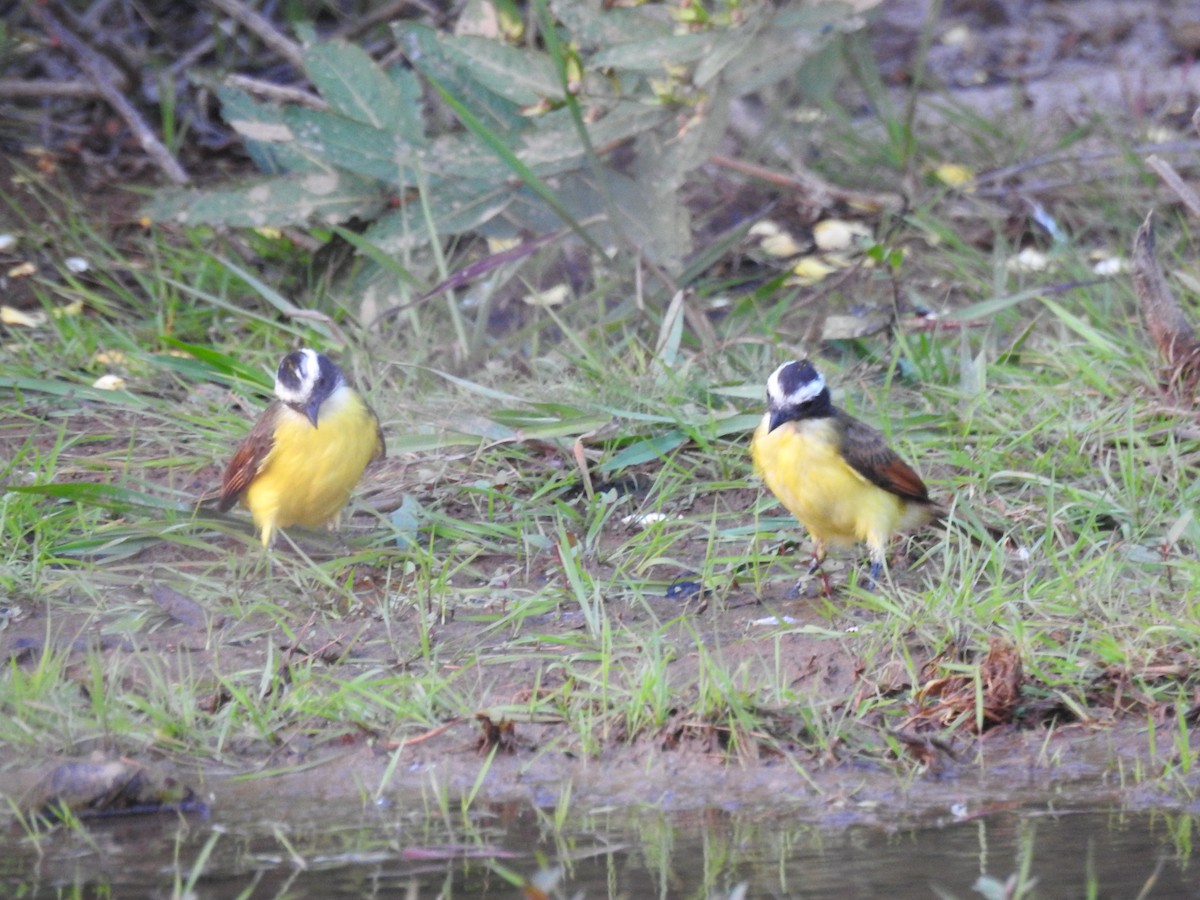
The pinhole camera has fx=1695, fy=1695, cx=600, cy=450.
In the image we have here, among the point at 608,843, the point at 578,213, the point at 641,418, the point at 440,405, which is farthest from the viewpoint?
the point at 578,213

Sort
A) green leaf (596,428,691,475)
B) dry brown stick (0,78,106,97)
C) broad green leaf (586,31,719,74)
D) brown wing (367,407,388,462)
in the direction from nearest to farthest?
1. brown wing (367,407,388,462)
2. green leaf (596,428,691,475)
3. broad green leaf (586,31,719,74)
4. dry brown stick (0,78,106,97)

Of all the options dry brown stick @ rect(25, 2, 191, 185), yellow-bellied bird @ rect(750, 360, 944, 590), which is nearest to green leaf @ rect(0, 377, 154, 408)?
dry brown stick @ rect(25, 2, 191, 185)

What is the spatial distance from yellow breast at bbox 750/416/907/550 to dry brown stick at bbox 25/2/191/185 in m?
3.96

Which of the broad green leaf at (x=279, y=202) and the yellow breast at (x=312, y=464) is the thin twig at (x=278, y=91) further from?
the yellow breast at (x=312, y=464)

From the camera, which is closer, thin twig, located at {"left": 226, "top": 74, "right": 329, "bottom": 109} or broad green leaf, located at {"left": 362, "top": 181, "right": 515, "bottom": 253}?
broad green leaf, located at {"left": 362, "top": 181, "right": 515, "bottom": 253}

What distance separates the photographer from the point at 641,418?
6094 mm

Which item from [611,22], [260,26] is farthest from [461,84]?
[260,26]

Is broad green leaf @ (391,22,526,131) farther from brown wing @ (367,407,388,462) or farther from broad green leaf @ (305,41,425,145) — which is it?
brown wing @ (367,407,388,462)

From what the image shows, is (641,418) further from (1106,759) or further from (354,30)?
(354,30)

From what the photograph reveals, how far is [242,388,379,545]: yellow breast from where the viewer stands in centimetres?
→ 543

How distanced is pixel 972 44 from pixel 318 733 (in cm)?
742

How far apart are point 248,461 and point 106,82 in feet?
12.4

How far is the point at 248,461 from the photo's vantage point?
552 centimetres

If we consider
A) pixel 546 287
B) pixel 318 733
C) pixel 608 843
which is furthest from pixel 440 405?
pixel 608 843
